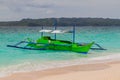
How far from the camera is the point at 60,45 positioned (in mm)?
24859

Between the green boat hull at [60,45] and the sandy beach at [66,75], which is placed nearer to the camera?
the sandy beach at [66,75]

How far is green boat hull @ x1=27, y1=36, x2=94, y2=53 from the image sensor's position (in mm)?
23438

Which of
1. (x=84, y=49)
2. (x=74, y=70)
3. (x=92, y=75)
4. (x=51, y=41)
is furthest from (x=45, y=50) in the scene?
(x=92, y=75)

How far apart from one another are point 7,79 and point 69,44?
44.0ft

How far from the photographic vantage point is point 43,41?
26219mm

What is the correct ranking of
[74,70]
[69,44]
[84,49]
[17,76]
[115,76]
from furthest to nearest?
[69,44]
[84,49]
[74,70]
[17,76]
[115,76]

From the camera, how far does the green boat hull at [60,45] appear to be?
23.4 meters

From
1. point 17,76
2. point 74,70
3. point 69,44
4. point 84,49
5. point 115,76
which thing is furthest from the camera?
point 69,44

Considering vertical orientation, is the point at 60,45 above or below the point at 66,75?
below

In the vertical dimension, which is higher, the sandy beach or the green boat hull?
the sandy beach

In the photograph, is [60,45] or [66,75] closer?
[66,75]

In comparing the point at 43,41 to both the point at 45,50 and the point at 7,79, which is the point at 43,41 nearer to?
the point at 45,50

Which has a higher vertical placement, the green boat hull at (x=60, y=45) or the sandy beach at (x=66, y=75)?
the sandy beach at (x=66, y=75)

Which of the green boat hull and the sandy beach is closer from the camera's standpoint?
the sandy beach
